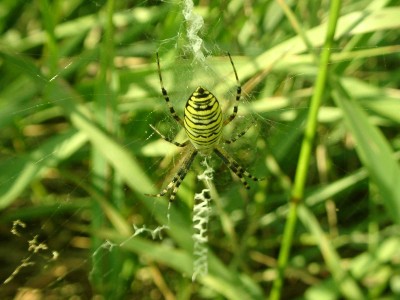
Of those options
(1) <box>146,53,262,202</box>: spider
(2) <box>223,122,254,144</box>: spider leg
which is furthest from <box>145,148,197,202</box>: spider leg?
(2) <box>223,122,254,144</box>: spider leg

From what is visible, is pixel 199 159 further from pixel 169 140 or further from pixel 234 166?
pixel 169 140

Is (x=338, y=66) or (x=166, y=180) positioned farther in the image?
(x=166, y=180)

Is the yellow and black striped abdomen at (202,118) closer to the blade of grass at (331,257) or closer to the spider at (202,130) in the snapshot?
the spider at (202,130)

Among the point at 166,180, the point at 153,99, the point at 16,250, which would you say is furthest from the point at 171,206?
the point at 16,250

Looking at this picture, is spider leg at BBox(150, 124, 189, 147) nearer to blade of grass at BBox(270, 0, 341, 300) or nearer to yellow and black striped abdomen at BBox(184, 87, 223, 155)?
yellow and black striped abdomen at BBox(184, 87, 223, 155)

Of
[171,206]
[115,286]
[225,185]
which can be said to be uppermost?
[225,185]

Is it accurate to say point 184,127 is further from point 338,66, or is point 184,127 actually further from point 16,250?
point 16,250

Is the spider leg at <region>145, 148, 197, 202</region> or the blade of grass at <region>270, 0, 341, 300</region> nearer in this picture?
the blade of grass at <region>270, 0, 341, 300</region>

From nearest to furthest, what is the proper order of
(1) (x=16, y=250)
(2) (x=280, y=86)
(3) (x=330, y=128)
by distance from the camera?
(2) (x=280, y=86)
(3) (x=330, y=128)
(1) (x=16, y=250)
